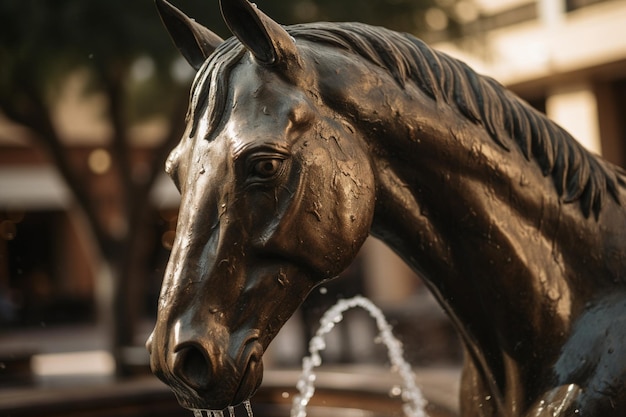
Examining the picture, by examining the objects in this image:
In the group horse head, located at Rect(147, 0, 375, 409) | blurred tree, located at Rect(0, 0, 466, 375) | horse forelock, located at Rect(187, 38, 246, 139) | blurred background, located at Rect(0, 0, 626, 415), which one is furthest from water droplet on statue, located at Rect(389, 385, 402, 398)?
blurred tree, located at Rect(0, 0, 466, 375)

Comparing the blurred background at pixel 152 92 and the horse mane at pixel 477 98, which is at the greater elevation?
the blurred background at pixel 152 92

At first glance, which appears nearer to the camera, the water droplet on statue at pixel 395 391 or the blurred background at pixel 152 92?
the water droplet on statue at pixel 395 391

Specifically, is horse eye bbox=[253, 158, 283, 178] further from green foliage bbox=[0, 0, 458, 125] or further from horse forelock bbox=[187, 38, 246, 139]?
green foliage bbox=[0, 0, 458, 125]

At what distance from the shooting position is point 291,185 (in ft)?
4.44

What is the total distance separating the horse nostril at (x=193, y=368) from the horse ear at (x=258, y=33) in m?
0.49

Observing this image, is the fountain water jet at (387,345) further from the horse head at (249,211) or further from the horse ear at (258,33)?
the horse ear at (258,33)

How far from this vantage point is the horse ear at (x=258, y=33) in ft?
4.32

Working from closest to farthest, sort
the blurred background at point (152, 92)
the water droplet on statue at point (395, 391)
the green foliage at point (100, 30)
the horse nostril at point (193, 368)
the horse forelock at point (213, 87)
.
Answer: the horse nostril at point (193, 368), the horse forelock at point (213, 87), the water droplet on statue at point (395, 391), the green foliage at point (100, 30), the blurred background at point (152, 92)

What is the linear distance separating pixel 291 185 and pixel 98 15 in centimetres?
673

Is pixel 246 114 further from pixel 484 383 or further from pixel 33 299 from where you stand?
A: pixel 33 299

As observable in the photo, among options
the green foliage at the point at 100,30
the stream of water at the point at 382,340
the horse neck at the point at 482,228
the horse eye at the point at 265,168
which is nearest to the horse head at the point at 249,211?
the horse eye at the point at 265,168

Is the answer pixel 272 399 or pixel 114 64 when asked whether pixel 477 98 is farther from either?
pixel 114 64

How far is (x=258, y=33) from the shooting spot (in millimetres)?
1356

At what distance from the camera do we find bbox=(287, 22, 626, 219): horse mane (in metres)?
1.52
